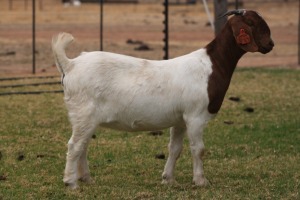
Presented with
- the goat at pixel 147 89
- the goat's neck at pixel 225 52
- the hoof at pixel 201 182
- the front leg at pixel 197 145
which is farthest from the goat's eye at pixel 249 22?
the hoof at pixel 201 182

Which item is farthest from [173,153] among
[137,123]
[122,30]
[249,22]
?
[122,30]

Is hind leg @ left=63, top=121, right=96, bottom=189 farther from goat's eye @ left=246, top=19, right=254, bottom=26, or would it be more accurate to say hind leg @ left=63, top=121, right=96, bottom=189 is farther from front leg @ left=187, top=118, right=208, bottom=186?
goat's eye @ left=246, top=19, right=254, bottom=26

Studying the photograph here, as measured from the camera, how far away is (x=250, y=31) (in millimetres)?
8961

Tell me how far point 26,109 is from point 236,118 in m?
3.24

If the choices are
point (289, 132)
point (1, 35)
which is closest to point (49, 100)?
point (289, 132)

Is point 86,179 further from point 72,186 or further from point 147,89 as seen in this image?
point 147,89

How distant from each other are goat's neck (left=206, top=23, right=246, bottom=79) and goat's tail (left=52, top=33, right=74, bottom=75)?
4.72 ft

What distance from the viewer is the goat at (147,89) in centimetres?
877

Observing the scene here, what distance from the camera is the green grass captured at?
8805 mm

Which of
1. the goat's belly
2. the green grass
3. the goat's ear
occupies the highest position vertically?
the goat's ear

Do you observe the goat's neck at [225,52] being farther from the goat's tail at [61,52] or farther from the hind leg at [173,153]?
the goat's tail at [61,52]

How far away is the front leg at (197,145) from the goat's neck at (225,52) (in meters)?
0.59

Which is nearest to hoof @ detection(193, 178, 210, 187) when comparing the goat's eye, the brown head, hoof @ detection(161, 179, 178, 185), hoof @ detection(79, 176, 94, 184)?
hoof @ detection(161, 179, 178, 185)

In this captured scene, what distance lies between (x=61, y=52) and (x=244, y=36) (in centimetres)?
180
